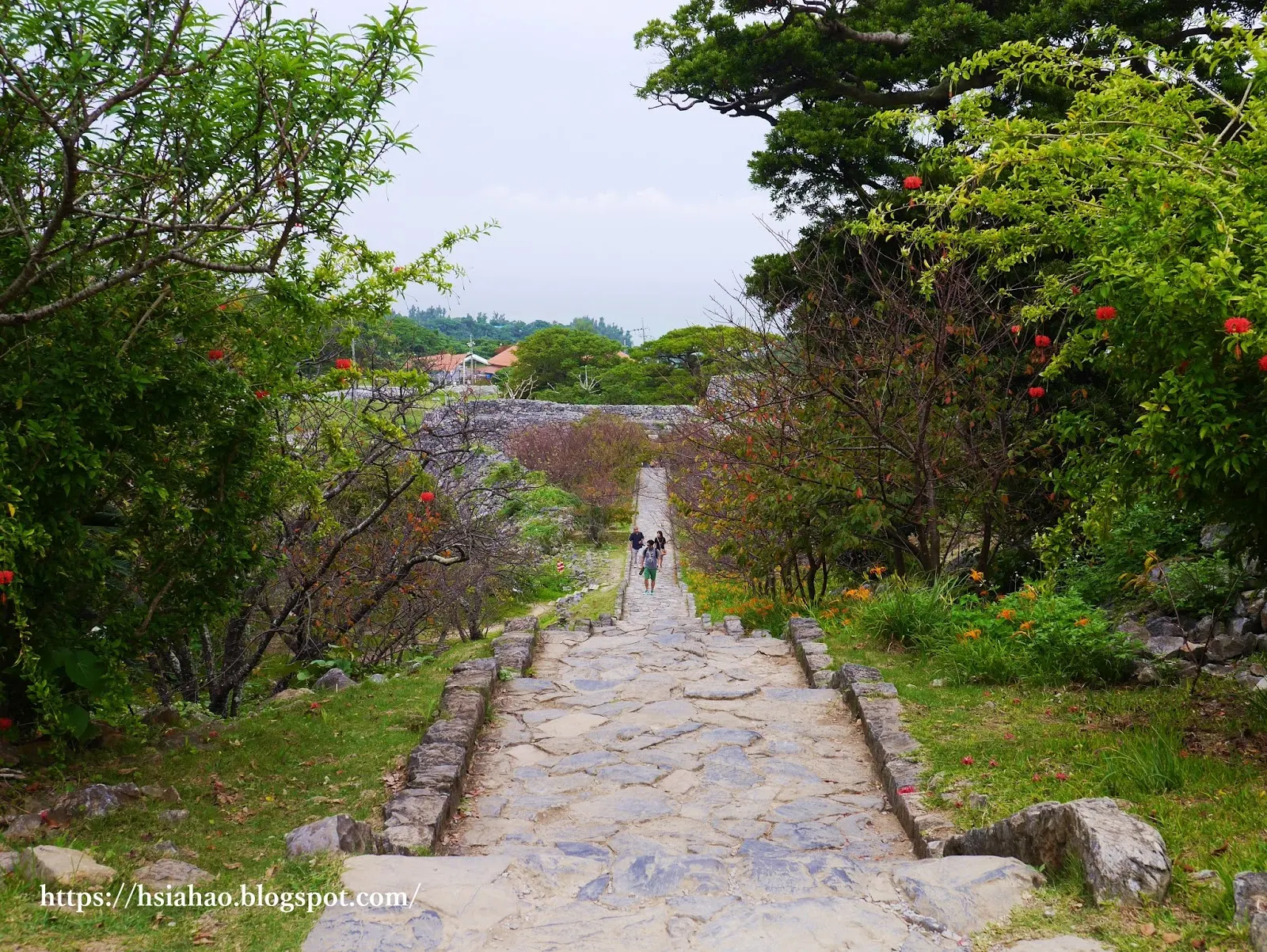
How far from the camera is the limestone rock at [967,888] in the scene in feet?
9.70

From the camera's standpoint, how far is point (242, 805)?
4289 mm

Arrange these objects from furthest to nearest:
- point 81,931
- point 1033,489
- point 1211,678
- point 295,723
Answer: point 1033,489
point 295,723
point 1211,678
point 81,931

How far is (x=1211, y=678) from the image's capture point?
5.13 metres

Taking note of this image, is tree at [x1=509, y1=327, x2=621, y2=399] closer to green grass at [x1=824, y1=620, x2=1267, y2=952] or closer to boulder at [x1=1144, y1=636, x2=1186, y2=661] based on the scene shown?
boulder at [x1=1144, y1=636, x2=1186, y2=661]

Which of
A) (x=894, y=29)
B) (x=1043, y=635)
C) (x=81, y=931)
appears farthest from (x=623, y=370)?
(x=81, y=931)

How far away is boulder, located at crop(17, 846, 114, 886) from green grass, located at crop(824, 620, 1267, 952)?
110 inches

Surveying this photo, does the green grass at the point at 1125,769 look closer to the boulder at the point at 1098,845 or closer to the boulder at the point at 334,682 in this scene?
the boulder at the point at 1098,845

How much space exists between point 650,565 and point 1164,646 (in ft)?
41.0

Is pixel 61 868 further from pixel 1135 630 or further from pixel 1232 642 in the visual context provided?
pixel 1135 630

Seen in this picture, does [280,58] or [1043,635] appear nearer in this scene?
[280,58]

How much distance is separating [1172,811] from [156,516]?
441cm

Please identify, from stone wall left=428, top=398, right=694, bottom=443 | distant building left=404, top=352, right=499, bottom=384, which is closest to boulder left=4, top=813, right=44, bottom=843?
distant building left=404, top=352, right=499, bottom=384

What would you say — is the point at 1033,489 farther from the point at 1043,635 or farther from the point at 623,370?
the point at 623,370

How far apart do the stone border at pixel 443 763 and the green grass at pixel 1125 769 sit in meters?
2.31
